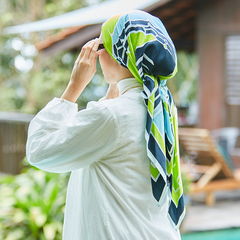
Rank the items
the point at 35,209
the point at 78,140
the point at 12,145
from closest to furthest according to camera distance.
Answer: the point at 78,140 → the point at 35,209 → the point at 12,145

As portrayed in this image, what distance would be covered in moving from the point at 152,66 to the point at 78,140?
310 millimetres

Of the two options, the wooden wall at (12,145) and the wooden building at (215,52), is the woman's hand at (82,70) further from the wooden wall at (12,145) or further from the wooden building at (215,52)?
the wooden building at (215,52)

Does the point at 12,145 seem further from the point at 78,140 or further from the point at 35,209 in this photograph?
the point at 78,140

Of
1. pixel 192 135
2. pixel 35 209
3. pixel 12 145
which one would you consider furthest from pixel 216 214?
pixel 12 145

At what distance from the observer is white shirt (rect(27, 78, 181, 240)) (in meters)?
1.07

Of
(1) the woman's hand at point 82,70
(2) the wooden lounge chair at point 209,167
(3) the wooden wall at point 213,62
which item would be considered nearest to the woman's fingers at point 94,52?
(1) the woman's hand at point 82,70

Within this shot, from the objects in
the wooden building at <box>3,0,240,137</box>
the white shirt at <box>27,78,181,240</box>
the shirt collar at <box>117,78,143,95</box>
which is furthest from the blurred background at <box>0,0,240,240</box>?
the shirt collar at <box>117,78,143,95</box>

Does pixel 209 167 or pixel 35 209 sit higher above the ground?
pixel 35 209

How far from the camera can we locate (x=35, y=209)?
9.95 feet

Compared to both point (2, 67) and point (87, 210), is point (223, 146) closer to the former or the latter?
point (87, 210)

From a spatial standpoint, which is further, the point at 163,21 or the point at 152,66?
the point at 163,21

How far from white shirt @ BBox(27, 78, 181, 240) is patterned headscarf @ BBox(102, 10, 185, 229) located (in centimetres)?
4

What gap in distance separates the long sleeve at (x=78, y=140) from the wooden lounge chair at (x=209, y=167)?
3837mm

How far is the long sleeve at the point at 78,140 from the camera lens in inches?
41.9
